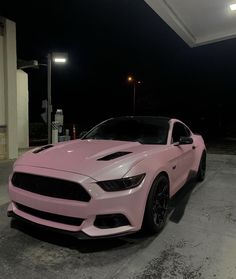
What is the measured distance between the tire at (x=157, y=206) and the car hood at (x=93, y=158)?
0.39 m

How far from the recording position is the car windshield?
467cm

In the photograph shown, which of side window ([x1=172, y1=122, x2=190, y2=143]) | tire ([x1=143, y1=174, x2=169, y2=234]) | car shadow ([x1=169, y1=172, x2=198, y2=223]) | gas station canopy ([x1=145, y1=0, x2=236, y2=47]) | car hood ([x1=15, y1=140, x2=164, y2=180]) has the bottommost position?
car shadow ([x1=169, y1=172, x2=198, y2=223])

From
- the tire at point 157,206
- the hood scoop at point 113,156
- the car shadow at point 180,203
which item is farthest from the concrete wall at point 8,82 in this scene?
the tire at point 157,206

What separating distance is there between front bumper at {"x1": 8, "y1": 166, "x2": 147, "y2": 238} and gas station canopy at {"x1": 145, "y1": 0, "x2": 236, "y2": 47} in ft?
19.0

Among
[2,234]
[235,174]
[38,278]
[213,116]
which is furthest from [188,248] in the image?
[213,116]

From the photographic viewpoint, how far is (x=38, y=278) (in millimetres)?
2756

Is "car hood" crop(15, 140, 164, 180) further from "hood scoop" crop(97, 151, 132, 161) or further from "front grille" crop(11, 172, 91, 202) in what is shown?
"front grille" crop(11, 172, 91, 202)

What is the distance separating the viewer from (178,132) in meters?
5.37

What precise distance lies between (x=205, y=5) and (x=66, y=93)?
102 feet

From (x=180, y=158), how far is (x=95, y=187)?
2006mm

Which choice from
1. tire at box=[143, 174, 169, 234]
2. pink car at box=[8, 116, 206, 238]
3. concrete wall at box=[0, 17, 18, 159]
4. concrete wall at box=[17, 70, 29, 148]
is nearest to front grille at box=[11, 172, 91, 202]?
pink car at box=[8, 116, 206, 238]

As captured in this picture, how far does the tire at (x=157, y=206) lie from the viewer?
348 cm

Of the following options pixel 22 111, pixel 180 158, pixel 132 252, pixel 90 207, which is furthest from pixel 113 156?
pixel 22 111

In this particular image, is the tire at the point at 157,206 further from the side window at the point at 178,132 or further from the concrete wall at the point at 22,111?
the concrete wall at the point at 22,111
